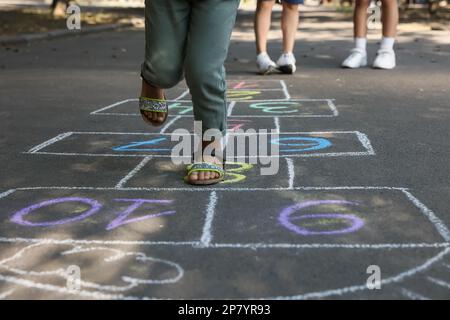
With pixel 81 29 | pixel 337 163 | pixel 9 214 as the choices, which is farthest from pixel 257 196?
pixel 81 29

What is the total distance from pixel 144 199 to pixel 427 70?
17.3 ft

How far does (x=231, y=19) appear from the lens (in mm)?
3463

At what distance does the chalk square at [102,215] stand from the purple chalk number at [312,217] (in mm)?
352

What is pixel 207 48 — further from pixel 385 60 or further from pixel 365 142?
pixel 385 60

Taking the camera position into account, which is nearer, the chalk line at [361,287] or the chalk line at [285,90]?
the chalk line at [361,287]

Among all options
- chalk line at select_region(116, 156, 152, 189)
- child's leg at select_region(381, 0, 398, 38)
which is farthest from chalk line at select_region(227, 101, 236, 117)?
child's leg at select_region(381, 0, 398, 38)

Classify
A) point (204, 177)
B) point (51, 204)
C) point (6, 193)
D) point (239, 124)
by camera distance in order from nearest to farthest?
point (51, 204) < point (6, 193) < point (204, 177) < point (239, 124)

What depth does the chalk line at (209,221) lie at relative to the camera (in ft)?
8.71

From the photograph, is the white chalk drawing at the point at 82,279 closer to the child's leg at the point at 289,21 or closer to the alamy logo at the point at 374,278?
the alamy logo at the point at 374,278

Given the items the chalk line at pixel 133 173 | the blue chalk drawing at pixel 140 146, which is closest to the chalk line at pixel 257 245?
the chalk line at pixel 133 173

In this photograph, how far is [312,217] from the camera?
2910 millimetres

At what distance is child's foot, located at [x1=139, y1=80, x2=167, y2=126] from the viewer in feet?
12.2

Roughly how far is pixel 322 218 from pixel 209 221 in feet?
1.53

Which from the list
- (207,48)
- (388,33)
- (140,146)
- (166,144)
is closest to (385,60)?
(388,33)
